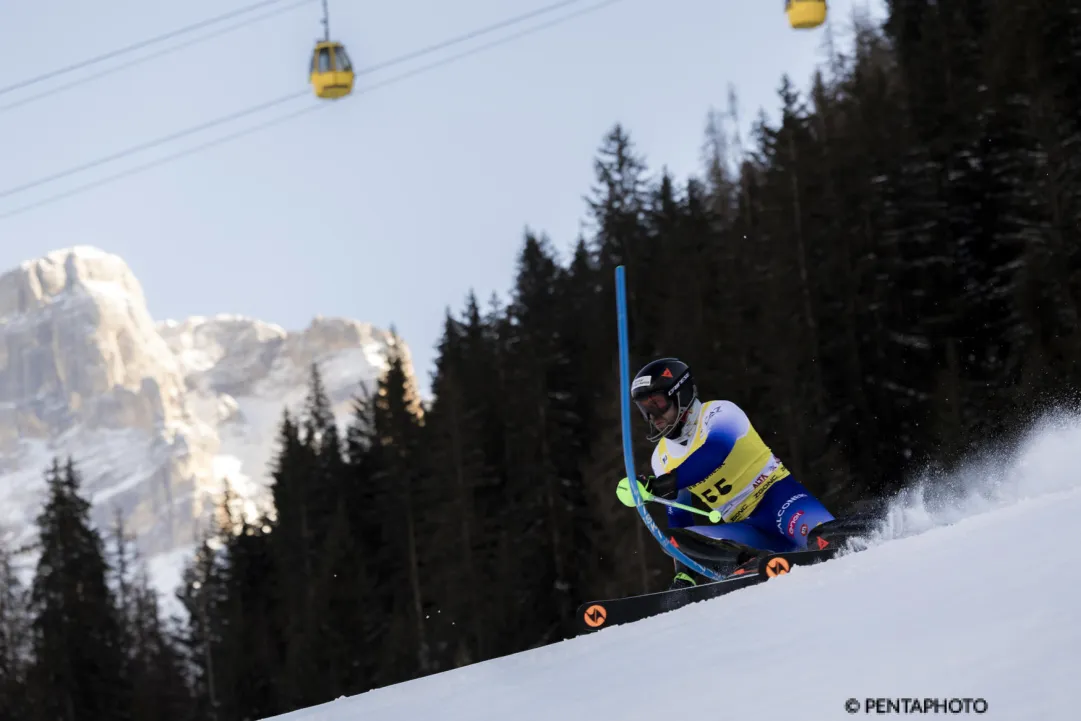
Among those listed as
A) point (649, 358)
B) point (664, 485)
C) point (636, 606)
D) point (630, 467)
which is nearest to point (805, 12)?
point (630, 467)

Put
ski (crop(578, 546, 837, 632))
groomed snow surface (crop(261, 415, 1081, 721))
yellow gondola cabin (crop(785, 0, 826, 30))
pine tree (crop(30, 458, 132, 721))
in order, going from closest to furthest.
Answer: groomed snow surface (crop(261, 415, 1081, 721)), ski (crop(578, 546, 837, 632)), yellow gondola cabin (crop(785, 0, 826, 30)), pine tree (crop(30, 458, 132, 721))

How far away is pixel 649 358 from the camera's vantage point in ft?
165

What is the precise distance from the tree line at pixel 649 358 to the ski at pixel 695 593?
2249 cm

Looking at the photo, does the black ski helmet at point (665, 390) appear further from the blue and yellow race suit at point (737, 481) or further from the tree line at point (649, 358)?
the tree line at point (649, 358)

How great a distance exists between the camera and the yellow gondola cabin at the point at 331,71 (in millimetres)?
21641

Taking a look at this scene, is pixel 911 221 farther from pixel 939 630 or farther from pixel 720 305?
pixel 939 630

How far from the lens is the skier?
30.1 ft

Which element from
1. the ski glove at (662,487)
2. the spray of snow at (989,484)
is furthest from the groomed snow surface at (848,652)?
the ski glove at (662,487)

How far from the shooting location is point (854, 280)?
152 ft

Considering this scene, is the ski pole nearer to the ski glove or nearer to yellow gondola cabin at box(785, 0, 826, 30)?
the ski glove

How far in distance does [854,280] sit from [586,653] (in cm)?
4148

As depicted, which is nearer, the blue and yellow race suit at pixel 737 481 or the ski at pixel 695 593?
the ski at pixel 695 593

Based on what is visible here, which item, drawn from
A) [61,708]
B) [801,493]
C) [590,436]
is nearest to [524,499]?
[590,436]

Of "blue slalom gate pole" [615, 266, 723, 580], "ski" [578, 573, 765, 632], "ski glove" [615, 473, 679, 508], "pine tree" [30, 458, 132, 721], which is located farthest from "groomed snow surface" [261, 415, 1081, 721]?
"pine tree" [30, 458, 132, 721]
